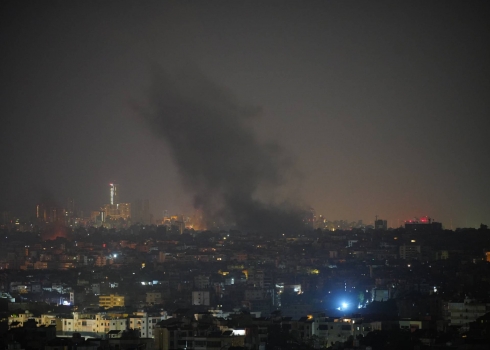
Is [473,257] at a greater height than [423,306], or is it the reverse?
[473,257]

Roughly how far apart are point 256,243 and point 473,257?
1298 centimetres

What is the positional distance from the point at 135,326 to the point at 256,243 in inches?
1116

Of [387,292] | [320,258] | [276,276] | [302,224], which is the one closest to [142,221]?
[302,224]

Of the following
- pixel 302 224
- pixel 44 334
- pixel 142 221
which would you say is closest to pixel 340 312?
pixel 44 334

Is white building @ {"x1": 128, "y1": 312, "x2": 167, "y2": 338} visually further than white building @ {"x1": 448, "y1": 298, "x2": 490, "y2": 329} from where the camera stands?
Yes

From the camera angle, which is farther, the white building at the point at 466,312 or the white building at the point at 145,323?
the white building at the point at 145,323

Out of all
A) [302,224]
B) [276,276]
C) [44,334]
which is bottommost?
[44,334]

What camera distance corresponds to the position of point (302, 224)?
5750 centimetres

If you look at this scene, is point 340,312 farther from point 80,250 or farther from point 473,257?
point 80,250

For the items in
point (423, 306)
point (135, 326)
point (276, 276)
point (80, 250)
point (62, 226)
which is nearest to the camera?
point (135, 326)

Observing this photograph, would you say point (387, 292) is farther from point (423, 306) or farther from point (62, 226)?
point (62, 226)

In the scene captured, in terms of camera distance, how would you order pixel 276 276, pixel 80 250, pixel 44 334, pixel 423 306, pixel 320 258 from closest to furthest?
pixel 44 334 < pixel 423 306 < pixel 276 276 < pixel 320 258 < pixel 80 250

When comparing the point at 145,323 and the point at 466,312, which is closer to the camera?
the point at 466,312

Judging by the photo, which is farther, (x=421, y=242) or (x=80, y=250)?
(x=80, y=250)
